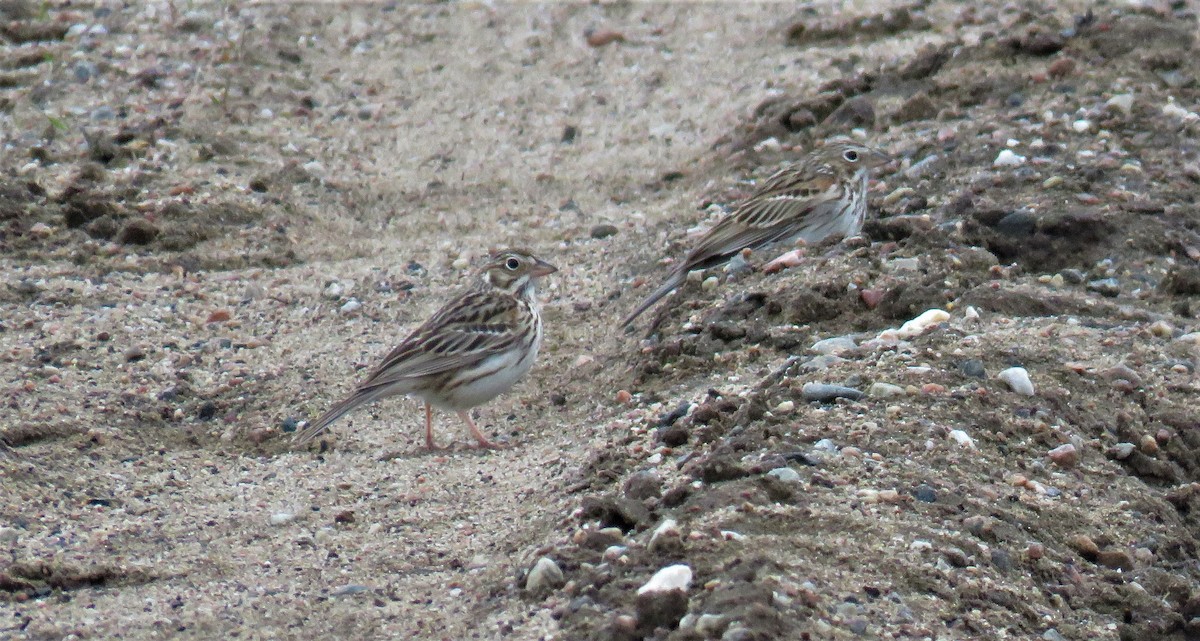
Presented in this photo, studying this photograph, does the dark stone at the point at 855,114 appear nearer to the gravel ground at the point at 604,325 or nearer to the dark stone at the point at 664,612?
the gravel ground at the point at 604,325

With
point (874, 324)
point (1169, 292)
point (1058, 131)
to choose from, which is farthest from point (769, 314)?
point (1058, 131)

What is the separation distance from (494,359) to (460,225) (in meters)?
2.49

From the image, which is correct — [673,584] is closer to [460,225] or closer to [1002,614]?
[1002,614]

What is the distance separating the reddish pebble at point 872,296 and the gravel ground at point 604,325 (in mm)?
A: 11

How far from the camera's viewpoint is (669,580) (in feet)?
16.8

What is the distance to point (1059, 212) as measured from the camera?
8.49 meters

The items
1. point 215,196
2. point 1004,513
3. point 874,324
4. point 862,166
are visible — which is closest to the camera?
point 1004,513

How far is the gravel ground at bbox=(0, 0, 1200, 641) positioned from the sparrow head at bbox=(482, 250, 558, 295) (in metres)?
0.46

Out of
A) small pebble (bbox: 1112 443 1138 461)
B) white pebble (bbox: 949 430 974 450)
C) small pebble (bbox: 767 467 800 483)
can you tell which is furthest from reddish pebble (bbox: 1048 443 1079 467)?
small pebble (bbox: 767 467 800 483)

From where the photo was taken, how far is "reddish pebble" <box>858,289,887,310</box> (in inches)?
305

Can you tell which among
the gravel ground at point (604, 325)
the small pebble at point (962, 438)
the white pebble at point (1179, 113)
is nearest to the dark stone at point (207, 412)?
the gravel ground at point (604, 325)

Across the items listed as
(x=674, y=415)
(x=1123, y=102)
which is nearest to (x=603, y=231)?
(x=1123, y=102)

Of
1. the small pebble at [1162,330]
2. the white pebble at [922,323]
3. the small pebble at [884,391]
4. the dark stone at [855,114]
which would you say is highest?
the small pebble at [884,391]

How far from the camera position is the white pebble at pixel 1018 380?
21.7ft
